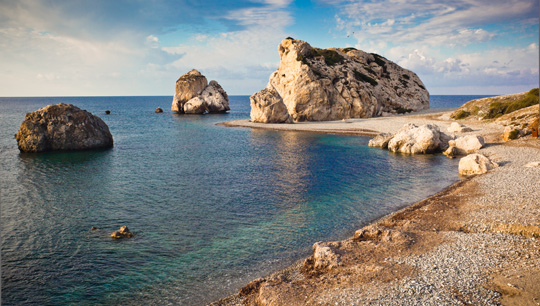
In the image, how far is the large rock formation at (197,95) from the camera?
11619cm

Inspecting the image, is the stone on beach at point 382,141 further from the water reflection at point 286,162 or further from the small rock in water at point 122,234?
the small rock in water at point 122,234

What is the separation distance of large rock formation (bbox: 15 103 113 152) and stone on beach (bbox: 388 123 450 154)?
41858 mm

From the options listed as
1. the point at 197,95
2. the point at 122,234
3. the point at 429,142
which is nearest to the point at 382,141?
the point at 429,142

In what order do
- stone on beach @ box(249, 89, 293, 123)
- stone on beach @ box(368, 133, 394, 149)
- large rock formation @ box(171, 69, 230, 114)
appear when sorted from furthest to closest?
large rock formation @ box(171, 69, 230, 114)
stone on beach @ box(249, 89, 293, 123)
stone on beach @ box(368, 133, 394, 149)

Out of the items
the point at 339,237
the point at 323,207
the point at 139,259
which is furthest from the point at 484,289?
the point at 139,259

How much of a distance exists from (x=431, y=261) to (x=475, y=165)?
21796mm

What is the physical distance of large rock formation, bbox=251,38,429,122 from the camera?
80.5 meters

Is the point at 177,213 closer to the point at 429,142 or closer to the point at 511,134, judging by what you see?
the point at 429,142

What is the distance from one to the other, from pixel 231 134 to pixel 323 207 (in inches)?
1682

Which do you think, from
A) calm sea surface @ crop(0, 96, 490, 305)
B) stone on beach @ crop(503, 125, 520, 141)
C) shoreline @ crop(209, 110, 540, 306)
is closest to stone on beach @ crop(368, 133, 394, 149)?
calm sea surface @ crop(0, 96, 490, 305)

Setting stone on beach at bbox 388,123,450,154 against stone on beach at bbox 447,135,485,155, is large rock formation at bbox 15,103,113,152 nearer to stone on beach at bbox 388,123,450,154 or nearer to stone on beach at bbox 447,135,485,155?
stone on beach at bbox 388,123,450,154

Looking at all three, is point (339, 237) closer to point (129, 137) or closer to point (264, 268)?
point (264, 268)

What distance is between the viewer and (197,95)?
11850cm

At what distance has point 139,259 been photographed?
16.0 metres
